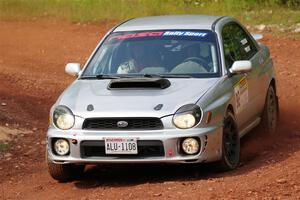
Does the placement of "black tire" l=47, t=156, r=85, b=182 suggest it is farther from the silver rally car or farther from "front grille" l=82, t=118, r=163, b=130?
"front grille" l=82, t=118, r=163, b=130

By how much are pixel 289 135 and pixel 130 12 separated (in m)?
10.9

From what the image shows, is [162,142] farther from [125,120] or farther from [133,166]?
[133,166]

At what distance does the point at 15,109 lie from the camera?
12.5 m

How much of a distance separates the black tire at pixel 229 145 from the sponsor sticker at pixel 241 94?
13.0 inches

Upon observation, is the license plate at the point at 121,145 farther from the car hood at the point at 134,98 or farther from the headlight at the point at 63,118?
the headlight at the point at 63,118

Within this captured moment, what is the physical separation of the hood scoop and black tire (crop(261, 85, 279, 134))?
212 cm

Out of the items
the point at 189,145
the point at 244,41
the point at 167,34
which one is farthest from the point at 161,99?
the point at 244,41

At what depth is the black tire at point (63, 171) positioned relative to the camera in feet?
27.9

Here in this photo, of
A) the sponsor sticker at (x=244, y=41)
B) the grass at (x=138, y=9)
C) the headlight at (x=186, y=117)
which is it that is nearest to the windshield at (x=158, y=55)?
the sponsor sticker at (x=244, y=41)

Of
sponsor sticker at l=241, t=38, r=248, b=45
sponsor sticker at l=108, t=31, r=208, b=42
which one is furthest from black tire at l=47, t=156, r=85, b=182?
sponsor sticker at l=241, t=38, r=248, b=45

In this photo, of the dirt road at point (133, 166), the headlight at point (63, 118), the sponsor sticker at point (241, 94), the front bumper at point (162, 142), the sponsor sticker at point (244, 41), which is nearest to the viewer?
the dirt road at point (133, 166)

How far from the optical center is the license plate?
7.98m

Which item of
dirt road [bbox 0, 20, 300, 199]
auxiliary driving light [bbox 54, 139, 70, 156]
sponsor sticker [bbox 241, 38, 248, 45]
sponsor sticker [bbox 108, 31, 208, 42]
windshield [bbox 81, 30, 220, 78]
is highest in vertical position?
sponsor sticker [bbox 108, 31, 208, 42]

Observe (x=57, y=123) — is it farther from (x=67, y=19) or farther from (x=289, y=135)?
(x=67, y=19)
